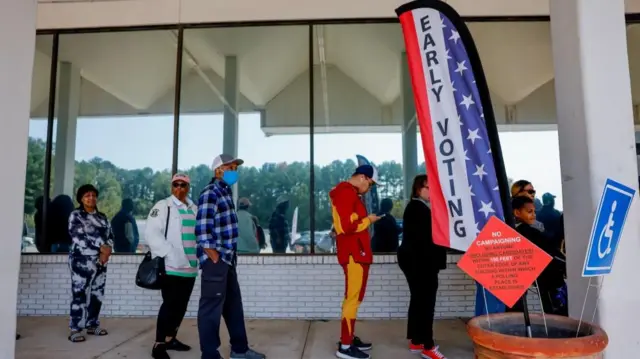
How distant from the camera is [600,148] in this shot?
2.59 metres

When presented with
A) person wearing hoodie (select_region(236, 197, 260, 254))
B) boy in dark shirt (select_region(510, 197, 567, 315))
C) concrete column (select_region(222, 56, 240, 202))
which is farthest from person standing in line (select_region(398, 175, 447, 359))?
concrete column (select_region(222, 56, 240, 202))

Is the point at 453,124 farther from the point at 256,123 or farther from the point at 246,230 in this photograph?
the point at 256,123

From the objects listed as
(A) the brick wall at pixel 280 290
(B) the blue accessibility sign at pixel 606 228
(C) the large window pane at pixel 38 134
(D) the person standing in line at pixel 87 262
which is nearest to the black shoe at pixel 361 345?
(A) the brick wall at pixel 280 290

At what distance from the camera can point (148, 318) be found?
5406 millimetres

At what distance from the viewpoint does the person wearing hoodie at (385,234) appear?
5559 millimetres

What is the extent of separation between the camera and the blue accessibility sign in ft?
6.93

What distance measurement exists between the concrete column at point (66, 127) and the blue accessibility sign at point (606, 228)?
5875 millimetres

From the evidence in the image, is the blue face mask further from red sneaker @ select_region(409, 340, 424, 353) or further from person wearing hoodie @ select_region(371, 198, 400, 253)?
person wearing hoodie @ select_region(371, 198, 400, 253)

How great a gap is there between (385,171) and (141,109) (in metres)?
3.29

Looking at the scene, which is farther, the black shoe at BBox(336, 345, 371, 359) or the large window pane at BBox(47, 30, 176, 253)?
the large window pane at BBox(47, 30, 176, 253)

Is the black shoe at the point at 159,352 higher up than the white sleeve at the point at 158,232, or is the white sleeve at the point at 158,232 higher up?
the white sleeve at the point at 158,232

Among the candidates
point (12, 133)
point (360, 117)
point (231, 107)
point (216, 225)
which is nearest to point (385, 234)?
point (360, 117)

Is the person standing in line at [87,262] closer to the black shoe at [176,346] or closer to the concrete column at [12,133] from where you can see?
the black shoe at [176,346]

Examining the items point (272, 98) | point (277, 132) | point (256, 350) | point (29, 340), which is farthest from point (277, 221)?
point (29, 340)
